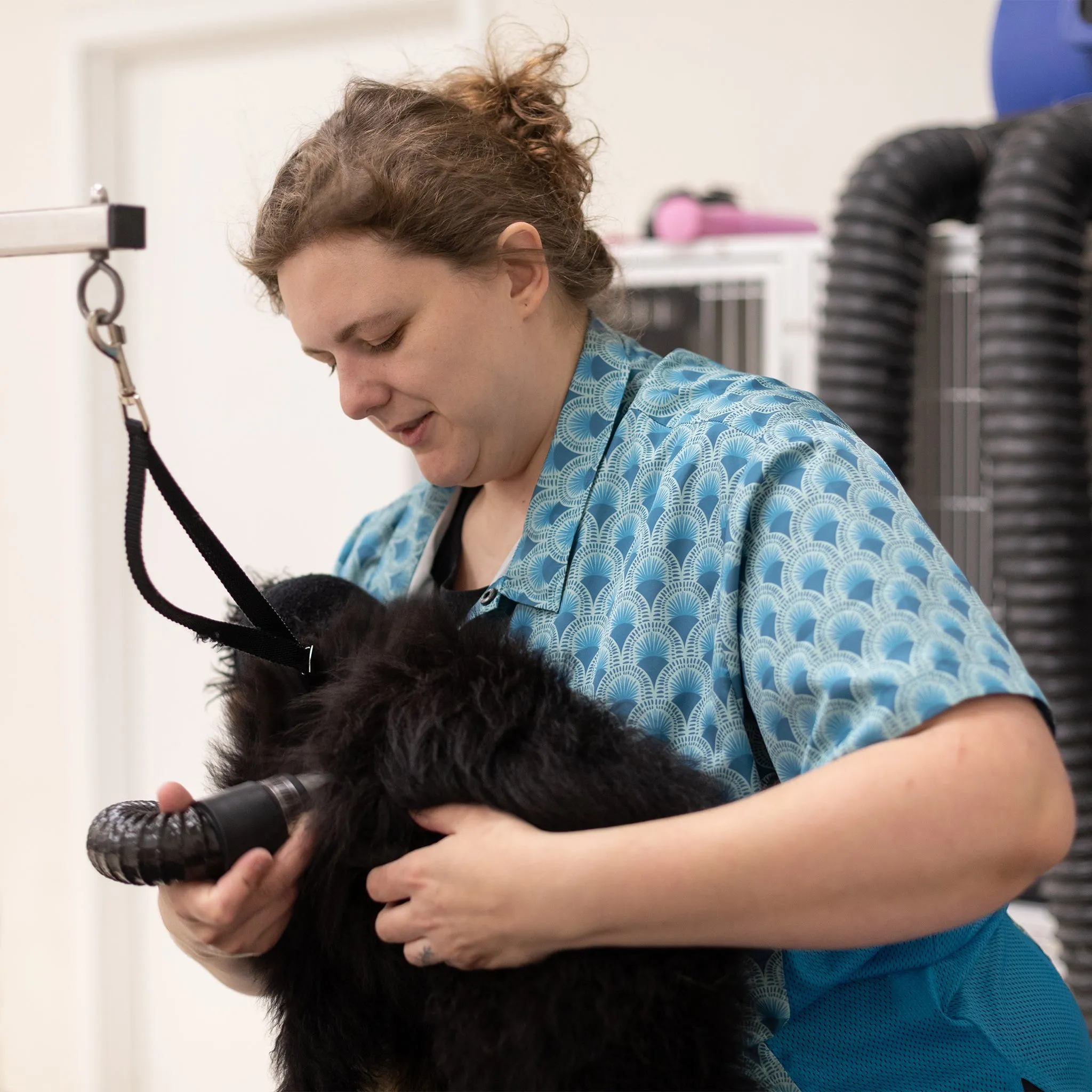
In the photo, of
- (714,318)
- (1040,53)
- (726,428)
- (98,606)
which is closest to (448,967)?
(726,428)

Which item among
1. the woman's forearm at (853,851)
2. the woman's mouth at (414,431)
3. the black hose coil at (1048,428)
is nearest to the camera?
the woman's forearm at (853,851)

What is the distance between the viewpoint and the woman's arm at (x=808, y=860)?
0.79 meters

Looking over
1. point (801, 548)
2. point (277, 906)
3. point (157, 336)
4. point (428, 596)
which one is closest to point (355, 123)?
point (428, 596)

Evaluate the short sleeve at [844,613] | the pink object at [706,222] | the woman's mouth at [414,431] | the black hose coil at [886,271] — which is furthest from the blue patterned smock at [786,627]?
the pink object at [706,222]

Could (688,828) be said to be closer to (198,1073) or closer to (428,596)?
(428,596)

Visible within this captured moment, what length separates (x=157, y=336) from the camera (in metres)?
3.47

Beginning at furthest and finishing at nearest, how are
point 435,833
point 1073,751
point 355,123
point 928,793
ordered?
point 1073,751 < point 355,123 < point 435,833 < point 928,793

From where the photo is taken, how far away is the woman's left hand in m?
0.83

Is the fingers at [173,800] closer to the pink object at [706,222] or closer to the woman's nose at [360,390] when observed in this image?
the woman's nose at [360,390]

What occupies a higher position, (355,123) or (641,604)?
(355,123)

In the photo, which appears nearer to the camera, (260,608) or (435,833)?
(435,833)

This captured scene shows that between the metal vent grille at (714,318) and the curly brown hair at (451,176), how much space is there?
3.41ft

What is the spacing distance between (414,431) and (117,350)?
36cm

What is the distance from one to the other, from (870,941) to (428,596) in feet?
1.45
